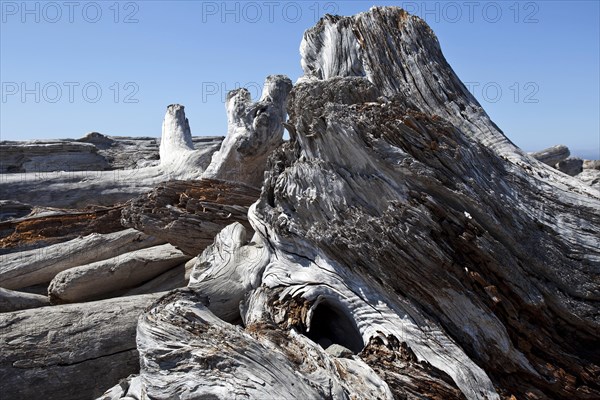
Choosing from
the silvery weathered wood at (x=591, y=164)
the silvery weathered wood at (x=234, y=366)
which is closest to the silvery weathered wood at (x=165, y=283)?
the silvery weathered wood at (x=234, y=366)

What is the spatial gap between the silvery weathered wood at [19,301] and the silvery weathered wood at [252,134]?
2601 millimetres

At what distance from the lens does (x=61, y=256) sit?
6500mm

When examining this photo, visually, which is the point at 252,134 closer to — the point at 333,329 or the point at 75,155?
the point at 333,329

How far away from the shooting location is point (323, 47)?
6023 mm

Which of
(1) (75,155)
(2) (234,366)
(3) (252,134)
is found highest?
(3) (252,134)

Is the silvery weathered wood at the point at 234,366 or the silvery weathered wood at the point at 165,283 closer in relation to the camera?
the silvery weathered wood at the point at 234,366

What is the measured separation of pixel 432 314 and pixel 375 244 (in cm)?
55

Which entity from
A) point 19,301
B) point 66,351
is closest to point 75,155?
point 19,301

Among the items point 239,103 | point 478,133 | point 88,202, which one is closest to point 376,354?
point 478,133

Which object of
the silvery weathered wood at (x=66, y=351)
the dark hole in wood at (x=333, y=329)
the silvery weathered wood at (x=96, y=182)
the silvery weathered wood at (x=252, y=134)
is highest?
the silvery weathered wood at (x=252, y=134)

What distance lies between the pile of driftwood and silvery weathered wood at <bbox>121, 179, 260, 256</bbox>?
0.29 m

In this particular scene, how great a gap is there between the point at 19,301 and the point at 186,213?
1533 millimetres

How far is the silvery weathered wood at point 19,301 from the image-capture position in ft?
18.2

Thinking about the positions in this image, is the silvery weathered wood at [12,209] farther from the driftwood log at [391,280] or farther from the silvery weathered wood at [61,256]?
the driftwood log at [391,280]
